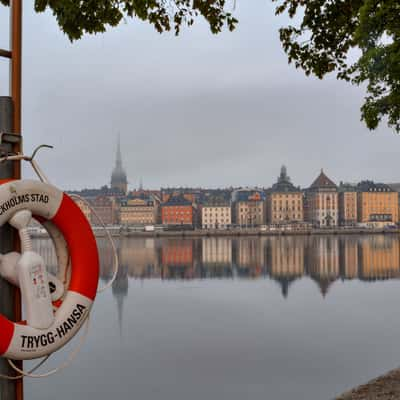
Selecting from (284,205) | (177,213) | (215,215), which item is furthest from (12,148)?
(284,205)

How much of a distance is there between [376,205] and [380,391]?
270 feet

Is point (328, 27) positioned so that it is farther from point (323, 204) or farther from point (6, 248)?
point (323, 204)

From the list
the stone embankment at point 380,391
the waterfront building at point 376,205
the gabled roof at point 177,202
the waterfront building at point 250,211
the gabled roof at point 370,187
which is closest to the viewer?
the stone embankment at point 380,391

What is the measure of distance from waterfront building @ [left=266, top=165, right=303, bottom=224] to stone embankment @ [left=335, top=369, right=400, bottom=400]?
247ft

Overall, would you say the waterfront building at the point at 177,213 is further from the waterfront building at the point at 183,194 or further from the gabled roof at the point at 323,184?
the gabled roof at the point at 323,184

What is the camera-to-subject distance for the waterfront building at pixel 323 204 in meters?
79.8

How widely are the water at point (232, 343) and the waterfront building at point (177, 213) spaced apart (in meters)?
62.6

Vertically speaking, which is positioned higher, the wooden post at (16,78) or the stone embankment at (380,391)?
the wooden post at (16,78)

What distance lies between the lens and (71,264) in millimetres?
2105

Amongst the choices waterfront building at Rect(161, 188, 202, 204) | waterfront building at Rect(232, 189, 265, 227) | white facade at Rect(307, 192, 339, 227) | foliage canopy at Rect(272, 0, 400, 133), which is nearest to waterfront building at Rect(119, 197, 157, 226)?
Answer: waterfront building at Rect(161, 188, 202, 204)

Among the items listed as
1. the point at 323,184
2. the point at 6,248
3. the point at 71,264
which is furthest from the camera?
the point at 323,184

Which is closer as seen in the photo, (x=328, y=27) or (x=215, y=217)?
(x=328, y=27)

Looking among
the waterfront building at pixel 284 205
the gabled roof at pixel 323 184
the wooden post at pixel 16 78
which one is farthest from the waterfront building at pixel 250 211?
the wooden post at pixel 16 78

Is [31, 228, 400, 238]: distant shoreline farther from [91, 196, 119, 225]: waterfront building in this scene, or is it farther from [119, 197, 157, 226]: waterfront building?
[91, 196, 119, 225]: waterfront building
